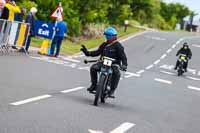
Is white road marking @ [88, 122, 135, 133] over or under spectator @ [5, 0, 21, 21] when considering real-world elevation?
under

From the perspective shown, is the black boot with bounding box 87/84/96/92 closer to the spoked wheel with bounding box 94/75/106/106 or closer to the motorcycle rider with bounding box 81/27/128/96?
the motorcycle rider with bounding box 81/27/128/96

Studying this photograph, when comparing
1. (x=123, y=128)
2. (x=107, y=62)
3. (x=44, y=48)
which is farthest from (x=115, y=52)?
(x=44, y=48)

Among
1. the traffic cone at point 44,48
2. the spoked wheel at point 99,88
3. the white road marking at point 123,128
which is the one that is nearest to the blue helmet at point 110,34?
the spoked wheel at point 99,88

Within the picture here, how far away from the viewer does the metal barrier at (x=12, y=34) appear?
23086 mm

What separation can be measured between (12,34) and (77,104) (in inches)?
463

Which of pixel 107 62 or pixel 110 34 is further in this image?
pixel 110 34

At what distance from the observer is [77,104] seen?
1272 centimetres

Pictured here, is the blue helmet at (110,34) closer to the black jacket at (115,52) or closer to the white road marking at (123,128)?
the black jacket at (115,52)

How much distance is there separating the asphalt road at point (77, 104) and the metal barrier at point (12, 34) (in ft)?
2.93

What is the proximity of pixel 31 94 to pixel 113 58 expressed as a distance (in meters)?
1.89

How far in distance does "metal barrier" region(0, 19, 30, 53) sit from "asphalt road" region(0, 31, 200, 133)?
0.89 meters

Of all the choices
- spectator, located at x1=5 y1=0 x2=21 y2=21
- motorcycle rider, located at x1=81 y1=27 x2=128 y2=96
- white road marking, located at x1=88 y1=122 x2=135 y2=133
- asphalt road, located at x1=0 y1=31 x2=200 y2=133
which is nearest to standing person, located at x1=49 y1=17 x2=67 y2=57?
spectator, located at x1=5 y1=0 x2=21 y2=21

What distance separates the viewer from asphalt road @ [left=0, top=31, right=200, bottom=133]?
9.93m

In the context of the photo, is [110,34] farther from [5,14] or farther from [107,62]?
[5,14]
